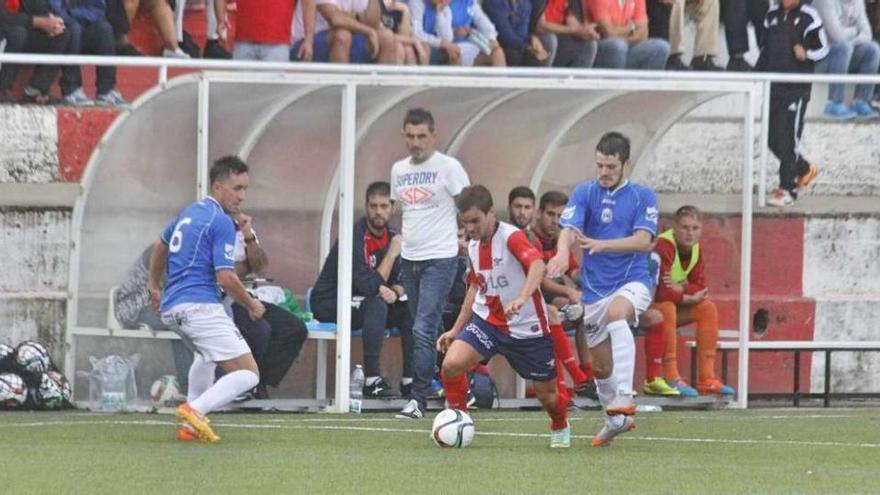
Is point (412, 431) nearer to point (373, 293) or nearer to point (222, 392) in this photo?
point (222, 392)

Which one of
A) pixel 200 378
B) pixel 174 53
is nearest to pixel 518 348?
pixel 200 378

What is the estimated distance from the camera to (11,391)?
52.6 feet

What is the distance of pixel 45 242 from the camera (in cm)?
1714

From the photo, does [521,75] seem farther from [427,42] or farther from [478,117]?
[427,42]

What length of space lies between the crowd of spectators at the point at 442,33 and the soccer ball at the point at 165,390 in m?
2.51

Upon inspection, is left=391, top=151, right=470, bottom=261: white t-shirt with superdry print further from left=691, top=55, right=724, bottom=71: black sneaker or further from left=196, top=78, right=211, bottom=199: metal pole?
left=691, top=55, right=724, bottom=71: black sneaker

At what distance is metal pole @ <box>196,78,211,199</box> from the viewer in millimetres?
16156

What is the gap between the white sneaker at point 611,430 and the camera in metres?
13.3

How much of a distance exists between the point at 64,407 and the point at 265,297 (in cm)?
167

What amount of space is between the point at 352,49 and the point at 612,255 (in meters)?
5.06

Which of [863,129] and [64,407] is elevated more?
[863,129]

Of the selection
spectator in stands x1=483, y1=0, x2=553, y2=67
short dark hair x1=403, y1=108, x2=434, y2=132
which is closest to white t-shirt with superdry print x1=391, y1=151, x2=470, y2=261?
short dark hair x1=403, y1=108, x2=434, y2=132

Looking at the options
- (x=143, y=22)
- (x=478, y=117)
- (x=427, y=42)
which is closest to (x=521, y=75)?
(x=478, y=117)

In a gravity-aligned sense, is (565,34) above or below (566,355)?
above
